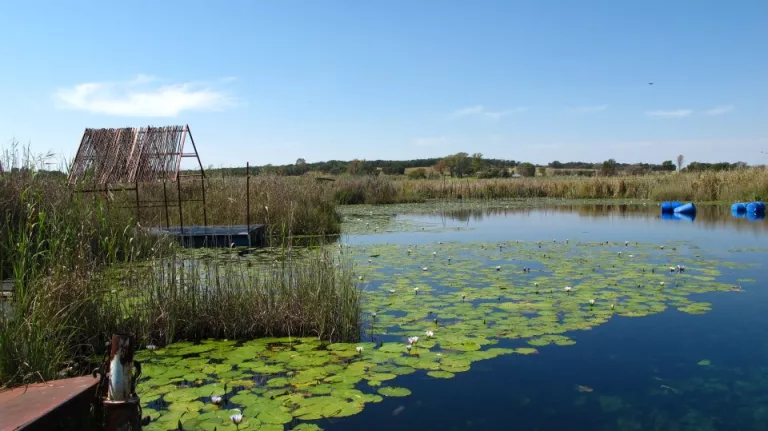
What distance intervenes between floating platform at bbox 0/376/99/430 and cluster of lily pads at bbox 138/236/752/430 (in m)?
0.42

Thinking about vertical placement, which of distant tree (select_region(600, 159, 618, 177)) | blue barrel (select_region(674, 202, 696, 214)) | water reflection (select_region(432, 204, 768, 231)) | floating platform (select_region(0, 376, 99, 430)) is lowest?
floating platform (select_region(0, 376, 99, 430))

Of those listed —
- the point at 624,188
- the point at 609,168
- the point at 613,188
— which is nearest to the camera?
the point at 624,188

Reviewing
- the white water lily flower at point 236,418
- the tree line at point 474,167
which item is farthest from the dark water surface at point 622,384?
the tree line at point 474,167

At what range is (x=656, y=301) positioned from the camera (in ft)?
21.4

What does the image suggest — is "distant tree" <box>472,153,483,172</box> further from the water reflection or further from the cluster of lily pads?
the cluster of lily pads

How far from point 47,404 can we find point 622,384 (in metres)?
3.80

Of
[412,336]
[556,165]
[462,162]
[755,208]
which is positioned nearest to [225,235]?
[412,336]

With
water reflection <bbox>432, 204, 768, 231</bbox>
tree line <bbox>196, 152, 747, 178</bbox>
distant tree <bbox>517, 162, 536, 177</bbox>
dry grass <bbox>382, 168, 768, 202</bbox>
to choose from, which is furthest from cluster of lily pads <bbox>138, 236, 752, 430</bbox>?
distant tree <bbox>517, 162, 536, 177</bbox>

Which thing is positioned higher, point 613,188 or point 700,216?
point 613,188

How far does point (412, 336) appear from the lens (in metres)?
Answer: 5.15

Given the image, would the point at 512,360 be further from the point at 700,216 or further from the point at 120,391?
the point at 700,216

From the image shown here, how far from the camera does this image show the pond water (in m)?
3.66

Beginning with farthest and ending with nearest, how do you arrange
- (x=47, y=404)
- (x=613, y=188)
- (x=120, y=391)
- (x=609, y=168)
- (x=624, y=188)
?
(x=609, y=168) < (x=613, y=188) < (x=624, y=188) < (x=120, y=391) < (x=47, y=404)

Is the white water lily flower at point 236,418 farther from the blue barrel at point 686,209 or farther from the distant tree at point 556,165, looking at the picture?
the distant tree at point 556,165
